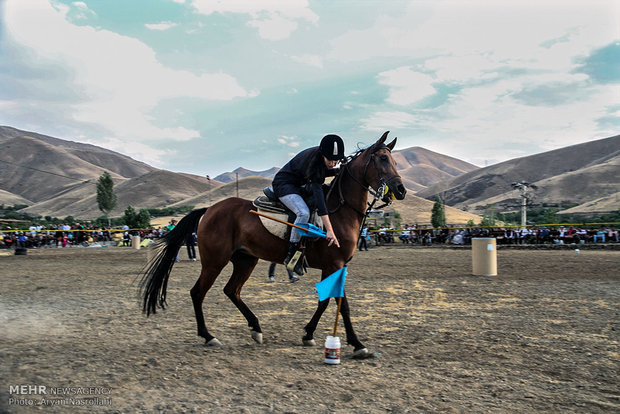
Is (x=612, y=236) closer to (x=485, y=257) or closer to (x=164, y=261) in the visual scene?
(x=485, y=257)

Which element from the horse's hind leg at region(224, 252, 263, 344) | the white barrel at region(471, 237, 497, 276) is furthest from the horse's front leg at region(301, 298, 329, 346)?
the white barrel at region(471, 237, 497, 276)

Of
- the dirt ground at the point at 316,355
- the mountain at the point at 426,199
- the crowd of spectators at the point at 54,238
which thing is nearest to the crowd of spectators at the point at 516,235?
the dirt ground at the point at 316,355

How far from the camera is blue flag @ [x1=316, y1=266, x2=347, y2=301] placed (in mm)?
5277

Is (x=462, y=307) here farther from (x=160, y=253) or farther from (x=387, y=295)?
(x=160, y=253)

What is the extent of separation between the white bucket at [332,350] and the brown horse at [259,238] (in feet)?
1.94

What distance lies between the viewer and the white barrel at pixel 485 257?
44.3 feet

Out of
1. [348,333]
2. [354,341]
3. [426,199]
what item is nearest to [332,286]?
[348,333]

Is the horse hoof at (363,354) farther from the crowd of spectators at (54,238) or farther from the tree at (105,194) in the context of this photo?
the tree at (105,194)

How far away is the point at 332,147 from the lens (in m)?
5.69

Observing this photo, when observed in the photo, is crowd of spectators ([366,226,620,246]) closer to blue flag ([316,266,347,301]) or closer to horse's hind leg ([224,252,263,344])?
horse's hind leg ([224,252,263,344])

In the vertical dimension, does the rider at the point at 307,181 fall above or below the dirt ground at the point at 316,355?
above

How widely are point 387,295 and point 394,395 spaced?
19.9 ft

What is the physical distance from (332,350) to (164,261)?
308 cm

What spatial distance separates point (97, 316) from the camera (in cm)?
746
